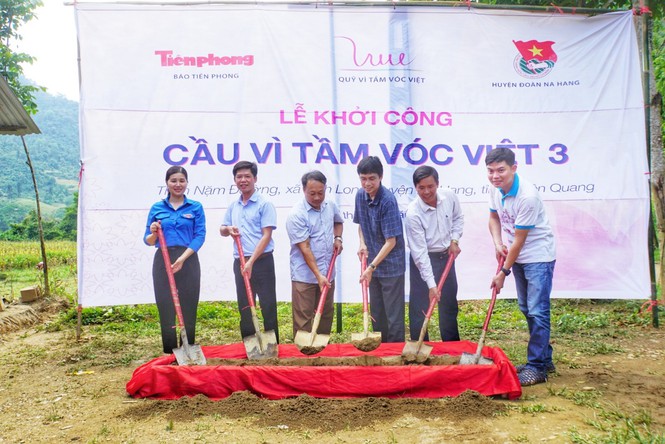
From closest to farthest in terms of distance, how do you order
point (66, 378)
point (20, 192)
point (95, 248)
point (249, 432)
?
point (249, 432)
point (66, 378)
point (95, 248)
point (20, 192)

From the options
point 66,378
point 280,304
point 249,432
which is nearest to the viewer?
point 249,432

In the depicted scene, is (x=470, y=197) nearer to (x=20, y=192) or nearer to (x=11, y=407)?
(x=11, y=407)

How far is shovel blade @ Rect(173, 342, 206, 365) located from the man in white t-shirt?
80.9 inches

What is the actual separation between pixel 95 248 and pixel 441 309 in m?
2.88

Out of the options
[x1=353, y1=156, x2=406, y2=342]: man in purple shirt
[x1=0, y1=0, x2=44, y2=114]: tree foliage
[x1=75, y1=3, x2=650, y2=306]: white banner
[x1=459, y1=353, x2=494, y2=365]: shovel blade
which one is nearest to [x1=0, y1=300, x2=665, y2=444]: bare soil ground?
[x1=459, y1=353, x2=494, y2=365]: shovel blade

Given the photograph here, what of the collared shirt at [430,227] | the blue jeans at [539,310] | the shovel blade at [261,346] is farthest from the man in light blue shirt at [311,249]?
the blue jeans at [539,310]

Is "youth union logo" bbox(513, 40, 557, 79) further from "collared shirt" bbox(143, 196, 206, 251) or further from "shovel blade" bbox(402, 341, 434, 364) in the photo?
"collared shirt" bbox(143, 196, 206, 251)

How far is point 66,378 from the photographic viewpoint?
4.20 metres

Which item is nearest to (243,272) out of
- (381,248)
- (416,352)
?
(381,248)

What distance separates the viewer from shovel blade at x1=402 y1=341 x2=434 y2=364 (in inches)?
147

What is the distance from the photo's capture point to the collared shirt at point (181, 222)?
4.21m

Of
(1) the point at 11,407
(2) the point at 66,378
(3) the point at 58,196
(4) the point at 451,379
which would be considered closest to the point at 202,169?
(2) the point at 66,378

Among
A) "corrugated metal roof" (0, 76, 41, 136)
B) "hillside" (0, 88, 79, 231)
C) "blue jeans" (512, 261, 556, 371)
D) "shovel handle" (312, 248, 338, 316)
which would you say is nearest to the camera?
"blue jeans" (512, 261, 556, 371)

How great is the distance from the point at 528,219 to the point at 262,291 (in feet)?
6.73
